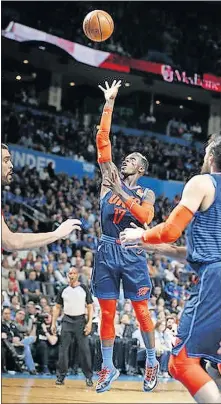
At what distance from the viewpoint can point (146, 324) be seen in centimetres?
669

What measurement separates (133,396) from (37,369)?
1980 millimetres

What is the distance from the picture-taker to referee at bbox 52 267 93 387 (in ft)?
33.4

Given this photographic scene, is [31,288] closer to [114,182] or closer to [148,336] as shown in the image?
[148,336]

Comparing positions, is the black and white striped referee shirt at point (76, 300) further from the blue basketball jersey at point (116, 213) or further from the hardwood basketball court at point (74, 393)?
the blue basketball jersey at point (116, 213)

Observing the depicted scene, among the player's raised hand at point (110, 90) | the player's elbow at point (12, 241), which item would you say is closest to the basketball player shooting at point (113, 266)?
the player's raised hand at point (110, 90)

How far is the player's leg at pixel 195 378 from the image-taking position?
450 centimetres

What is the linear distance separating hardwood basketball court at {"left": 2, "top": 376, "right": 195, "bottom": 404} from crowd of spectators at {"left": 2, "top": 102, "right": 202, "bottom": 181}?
604 cm

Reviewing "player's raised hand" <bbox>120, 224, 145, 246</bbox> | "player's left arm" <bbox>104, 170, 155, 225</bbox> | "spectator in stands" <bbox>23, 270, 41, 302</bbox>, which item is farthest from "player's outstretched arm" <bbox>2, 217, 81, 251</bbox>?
"spectator in stands" <bbox>23, 270, 41, 302</bbox>

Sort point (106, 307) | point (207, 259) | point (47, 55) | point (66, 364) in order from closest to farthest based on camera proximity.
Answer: point (207, 259) < point (106, 307) < point (66, 364) < point (47, 55)

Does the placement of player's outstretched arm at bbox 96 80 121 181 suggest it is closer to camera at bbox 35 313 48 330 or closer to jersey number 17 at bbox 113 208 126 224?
jersey number 17 at bbox 113 208 126 224

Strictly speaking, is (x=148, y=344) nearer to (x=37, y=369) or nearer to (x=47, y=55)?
(x=37, y=369)

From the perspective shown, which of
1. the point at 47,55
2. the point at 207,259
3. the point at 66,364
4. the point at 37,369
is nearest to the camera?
the point at 207,259

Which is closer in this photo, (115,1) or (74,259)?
(74,259)

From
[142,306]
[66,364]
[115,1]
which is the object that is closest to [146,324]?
[142,306]
